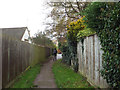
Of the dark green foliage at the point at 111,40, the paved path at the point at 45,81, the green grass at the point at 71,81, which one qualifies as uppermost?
the dark green foliage at the point at 111,40

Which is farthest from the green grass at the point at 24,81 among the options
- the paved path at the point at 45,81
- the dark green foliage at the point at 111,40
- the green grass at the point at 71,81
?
the dark green foliage at the point at 111,40

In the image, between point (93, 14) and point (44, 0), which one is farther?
point (44, 0)

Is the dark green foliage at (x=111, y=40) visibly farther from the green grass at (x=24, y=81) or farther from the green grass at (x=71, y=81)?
the green grass at (x=24, y=81)

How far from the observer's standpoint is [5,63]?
4.80 m

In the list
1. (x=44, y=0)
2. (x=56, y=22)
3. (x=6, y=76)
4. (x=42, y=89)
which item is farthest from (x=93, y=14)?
(x=56, y=22)

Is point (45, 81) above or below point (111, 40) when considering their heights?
below

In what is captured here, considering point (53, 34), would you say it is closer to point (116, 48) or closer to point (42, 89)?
point (42, 89)

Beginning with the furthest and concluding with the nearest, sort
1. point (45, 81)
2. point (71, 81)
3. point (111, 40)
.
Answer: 1. point (45, 81)
2. point (71, 81)
3. point (111, 40)

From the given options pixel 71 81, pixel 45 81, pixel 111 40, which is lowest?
pixel 45 81

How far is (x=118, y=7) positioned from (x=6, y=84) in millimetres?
4382

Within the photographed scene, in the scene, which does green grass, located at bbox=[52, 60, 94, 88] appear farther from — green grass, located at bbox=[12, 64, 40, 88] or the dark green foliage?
the dark green foliage

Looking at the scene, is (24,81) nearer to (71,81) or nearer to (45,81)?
(45,81)

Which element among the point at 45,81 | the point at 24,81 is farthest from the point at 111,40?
the point at 24,81

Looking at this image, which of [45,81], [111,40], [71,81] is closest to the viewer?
[111,40]
